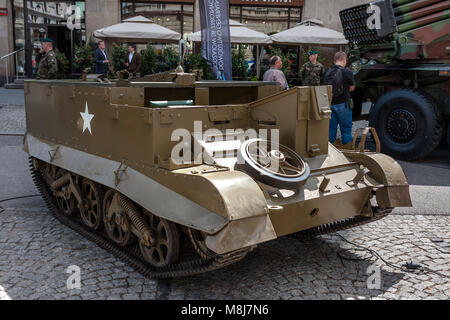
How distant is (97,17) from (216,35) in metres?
12.0

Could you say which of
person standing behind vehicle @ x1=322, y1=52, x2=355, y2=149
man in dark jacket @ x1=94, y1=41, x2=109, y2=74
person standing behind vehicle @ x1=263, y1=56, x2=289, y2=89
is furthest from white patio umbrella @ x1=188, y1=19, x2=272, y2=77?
person standing behind vehicle @ x1=322, y1=52, x2=355, y2=149

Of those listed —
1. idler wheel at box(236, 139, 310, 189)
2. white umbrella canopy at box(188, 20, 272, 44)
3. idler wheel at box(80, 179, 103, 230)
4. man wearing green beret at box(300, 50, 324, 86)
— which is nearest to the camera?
idler wheel at box(236, 139, 310, 189)

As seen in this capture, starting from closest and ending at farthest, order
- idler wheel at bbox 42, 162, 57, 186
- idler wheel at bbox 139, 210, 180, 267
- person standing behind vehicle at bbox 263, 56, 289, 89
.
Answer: idler wheel at bbox 139, 210, 180, 267
idler wheel at bbox 42, 162, 57, 186
person standing behind vehicle at bbox 263, 56, 289, 89

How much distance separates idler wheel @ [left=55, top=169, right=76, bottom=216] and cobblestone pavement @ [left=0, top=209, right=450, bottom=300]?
0.29m

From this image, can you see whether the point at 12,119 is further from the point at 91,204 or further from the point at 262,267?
the point at 262,267

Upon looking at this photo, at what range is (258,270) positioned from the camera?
4980 mm

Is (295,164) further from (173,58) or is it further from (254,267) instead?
(173,58)

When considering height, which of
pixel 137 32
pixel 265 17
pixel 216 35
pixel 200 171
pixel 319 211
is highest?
pixel 265 17

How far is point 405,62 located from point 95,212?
7078 mm

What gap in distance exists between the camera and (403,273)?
499cm

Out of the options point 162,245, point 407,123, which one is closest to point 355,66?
point 407,123

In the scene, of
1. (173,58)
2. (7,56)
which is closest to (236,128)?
(173,58)

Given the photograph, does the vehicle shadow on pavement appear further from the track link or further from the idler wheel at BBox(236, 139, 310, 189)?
the idler wheel at BBox(236, 139, 310, 189)

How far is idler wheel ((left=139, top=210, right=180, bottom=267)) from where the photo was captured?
457 cm
